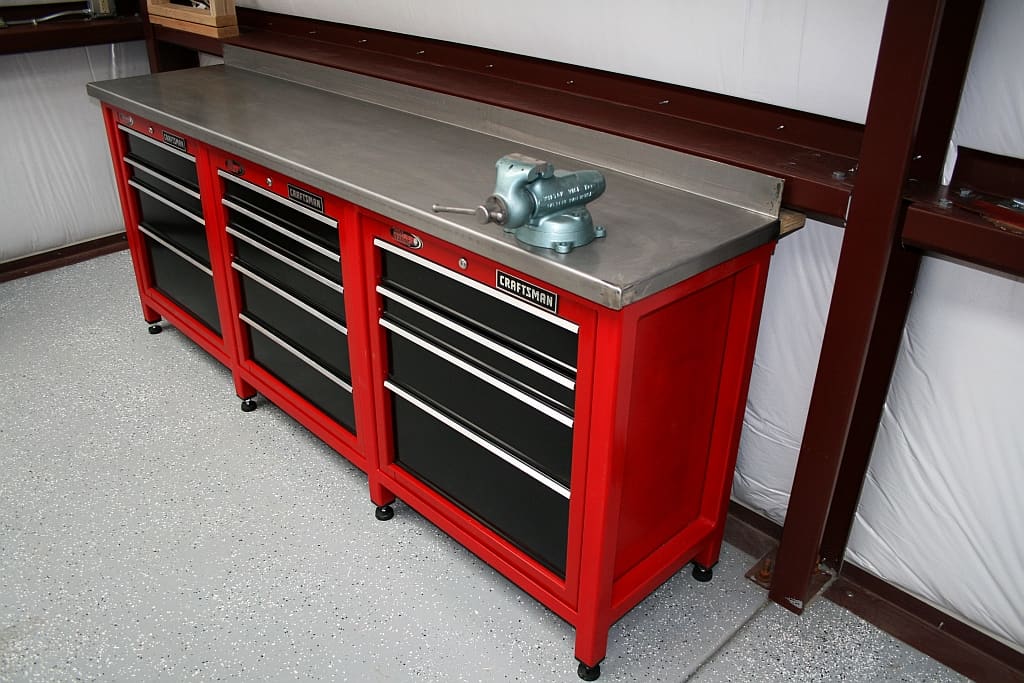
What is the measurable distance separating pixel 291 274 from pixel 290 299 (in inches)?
2.9

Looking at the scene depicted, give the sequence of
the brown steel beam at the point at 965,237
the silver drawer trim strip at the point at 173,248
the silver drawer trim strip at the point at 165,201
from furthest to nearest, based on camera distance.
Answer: the silver drawer trim strip at the point at 173,248, the silver drawer trim strip at the point at 165,201, the brown steel beam at the point at 965,237

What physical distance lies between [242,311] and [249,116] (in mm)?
597

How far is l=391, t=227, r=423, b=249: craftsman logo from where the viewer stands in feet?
5.80

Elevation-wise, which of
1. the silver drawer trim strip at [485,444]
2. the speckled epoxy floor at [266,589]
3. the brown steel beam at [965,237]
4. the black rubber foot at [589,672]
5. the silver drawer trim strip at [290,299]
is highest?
the brown steel beam at [965,237]

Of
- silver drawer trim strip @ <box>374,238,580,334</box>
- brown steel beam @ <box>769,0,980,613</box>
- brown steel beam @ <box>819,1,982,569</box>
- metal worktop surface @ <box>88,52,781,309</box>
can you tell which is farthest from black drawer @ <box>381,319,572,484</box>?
brown steel beam @ <box>819,1,982,569</box>

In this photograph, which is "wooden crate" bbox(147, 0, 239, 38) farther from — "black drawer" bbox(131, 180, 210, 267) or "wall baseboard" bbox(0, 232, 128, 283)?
"wall baseboard" bbox(0, 232, 128, 283)

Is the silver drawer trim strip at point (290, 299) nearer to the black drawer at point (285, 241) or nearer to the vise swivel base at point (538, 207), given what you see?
the black drawer at point (285, 241)

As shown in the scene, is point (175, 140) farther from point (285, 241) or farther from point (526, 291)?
point (526, 291)

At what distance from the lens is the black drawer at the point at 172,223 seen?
2645 millimetres

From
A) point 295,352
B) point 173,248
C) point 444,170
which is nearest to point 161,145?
point 173,248

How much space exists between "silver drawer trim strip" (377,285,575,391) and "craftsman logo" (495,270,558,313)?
0.13 m

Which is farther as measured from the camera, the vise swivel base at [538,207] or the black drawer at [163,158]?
the black drawer at [163,158]

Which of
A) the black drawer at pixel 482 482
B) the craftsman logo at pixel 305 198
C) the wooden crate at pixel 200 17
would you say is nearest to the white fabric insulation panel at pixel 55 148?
the wooden crate at pixel 200 17

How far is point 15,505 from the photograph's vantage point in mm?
2307
